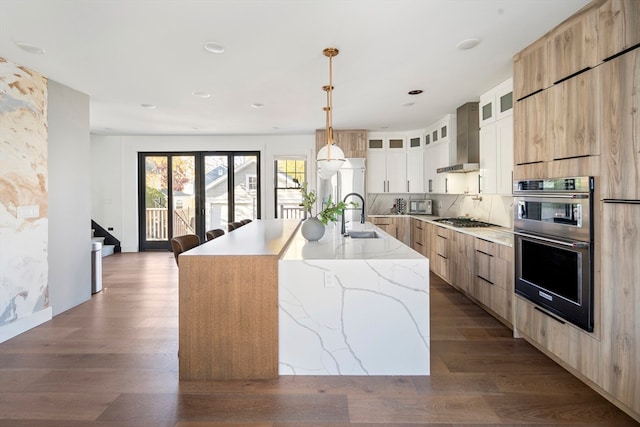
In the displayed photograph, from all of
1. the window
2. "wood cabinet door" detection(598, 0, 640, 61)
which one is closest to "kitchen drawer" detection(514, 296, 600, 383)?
"wood cabinet door" detection(598, 0, 640, 61)

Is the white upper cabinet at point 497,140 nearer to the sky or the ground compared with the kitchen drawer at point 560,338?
nearer to the sky

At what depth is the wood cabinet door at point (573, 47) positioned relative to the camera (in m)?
2.24

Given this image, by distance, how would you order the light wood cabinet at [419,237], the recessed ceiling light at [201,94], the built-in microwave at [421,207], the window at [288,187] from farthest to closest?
the window at [288,187]
the built-in microwave at [421,207]
the light wood cabinet at [419,237]
the recessed ceiling light at [201,94]

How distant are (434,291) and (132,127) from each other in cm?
586

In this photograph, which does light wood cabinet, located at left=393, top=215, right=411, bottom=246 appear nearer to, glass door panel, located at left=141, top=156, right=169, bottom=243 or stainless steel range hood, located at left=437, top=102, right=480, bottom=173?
stainless steel range hood, located at left=437, top=102, right=480, bottom=173

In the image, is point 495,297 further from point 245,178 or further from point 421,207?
point 245,178

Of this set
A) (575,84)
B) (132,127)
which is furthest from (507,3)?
(132,127)

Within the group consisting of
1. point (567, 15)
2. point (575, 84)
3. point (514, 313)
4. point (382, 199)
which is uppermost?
point (567, 15)

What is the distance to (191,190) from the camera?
25.1ft

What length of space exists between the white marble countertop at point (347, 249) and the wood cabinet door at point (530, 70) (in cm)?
162

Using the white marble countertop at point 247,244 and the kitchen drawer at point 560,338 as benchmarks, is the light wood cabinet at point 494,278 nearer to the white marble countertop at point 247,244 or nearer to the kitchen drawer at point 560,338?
the kitchen drawer at point 560,338

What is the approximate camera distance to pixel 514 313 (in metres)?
3.12

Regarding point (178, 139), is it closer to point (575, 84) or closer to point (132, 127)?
point (132, 127)

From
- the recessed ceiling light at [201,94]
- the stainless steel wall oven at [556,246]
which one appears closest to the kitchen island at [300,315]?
the stainless steel wall oven at [556,246]
